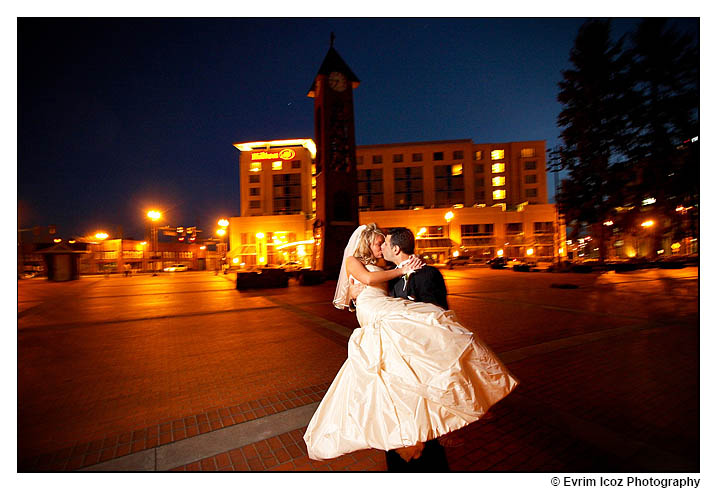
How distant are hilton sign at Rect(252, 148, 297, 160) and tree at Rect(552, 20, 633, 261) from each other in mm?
41663

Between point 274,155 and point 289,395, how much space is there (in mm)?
50461

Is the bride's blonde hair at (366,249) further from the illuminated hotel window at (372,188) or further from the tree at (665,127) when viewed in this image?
the illuminated hotel window at (372,188)

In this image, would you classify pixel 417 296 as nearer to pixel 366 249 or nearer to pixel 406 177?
pixel 366 249

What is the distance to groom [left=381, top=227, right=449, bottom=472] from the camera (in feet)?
8.24

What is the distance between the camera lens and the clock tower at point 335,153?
2087 cm

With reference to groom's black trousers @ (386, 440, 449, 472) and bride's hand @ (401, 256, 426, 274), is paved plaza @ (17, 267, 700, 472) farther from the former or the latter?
bride's hand @ (401, 256, 426, 274)

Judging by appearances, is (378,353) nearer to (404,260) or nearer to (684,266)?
(404,260)

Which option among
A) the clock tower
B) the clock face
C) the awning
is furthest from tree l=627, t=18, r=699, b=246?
the awning

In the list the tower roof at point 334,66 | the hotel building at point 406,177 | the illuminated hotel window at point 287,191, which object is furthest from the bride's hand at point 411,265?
the illuminated hotel window at point 287,191

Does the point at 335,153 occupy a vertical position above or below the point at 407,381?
above

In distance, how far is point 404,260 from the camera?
267 centimetres

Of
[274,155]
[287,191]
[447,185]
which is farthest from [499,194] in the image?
[274,155]

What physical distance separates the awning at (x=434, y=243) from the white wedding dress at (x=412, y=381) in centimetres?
3868

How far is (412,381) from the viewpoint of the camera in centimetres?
228
